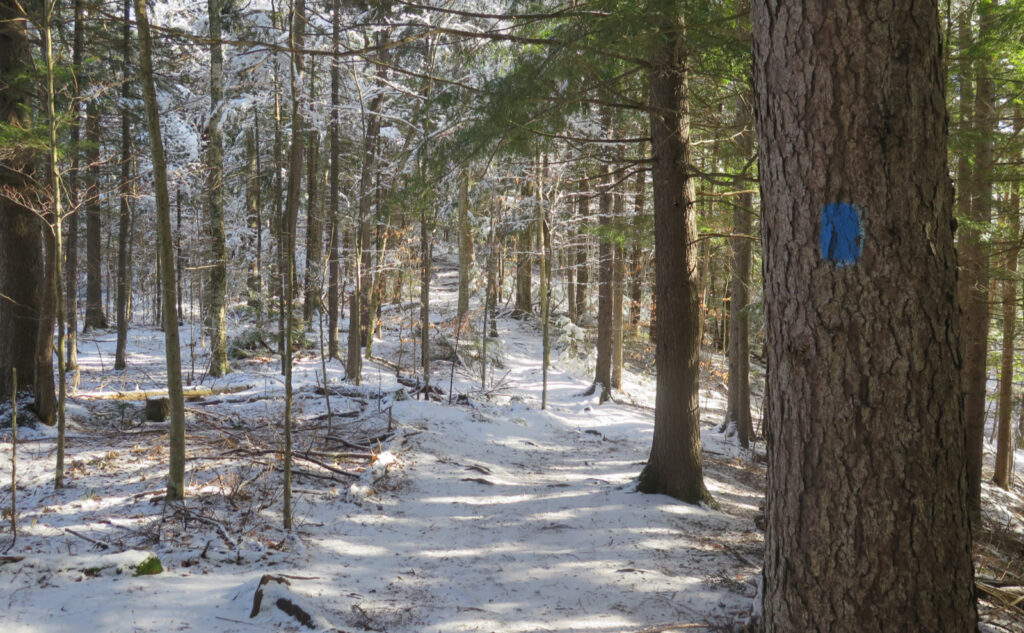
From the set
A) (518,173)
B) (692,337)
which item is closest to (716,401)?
(518,173)

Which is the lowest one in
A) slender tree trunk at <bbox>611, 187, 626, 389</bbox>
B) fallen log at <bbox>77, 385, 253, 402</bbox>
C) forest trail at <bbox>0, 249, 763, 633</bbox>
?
forest trail at <bbox>0, 249, 763, 633</bbox>

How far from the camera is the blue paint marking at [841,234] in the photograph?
1.85m

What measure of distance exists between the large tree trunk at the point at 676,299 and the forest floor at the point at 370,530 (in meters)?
0.48

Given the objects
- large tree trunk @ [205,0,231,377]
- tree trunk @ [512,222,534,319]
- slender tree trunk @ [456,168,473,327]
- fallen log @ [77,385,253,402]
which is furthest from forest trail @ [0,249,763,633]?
tree trunk @ [512,222,534,319]

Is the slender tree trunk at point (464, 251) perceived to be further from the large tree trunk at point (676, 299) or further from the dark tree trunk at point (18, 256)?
the large tree trunk at point (676, 299)

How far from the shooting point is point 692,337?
620 cm

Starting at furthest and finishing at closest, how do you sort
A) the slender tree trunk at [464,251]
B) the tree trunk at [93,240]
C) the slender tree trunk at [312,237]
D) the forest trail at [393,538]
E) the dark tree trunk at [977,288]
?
the slender tree trunk at [464,251], the slender tree trunk at [312,237], the tree trunk at [93,240], the dark tree trunk at [977,288], the forest trail at [393,538]

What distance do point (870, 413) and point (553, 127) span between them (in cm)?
482

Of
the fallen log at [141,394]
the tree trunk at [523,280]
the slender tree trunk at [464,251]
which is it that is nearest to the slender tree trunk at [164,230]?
the fallen log at [141,394]

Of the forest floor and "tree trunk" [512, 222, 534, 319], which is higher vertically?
"tree trunk" [512, 222, 534, 319]

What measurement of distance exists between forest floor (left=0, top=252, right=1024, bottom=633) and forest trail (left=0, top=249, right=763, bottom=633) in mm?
22

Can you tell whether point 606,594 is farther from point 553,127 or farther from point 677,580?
point 553,127

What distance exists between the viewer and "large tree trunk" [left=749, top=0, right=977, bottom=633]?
1.79 meters

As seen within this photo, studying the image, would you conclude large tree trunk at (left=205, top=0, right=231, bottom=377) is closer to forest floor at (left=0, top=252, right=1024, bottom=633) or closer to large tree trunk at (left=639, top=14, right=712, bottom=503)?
forest floor at (left=0, top=252, right=1024, bottom=633)
